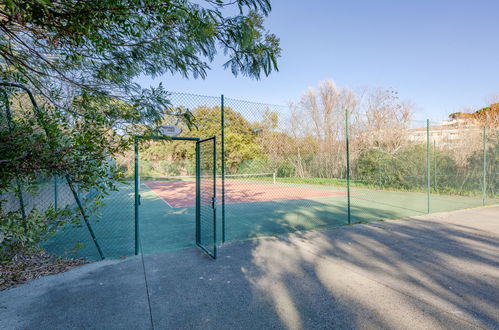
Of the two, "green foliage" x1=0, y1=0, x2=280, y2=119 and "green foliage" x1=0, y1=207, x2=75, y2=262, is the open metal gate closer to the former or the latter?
"green foliage" x1=0, y1=0, x2=280, y2=119

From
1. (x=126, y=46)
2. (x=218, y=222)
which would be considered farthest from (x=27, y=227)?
(x=218, y=222)

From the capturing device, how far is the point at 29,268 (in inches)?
140

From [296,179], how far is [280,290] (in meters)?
7.23

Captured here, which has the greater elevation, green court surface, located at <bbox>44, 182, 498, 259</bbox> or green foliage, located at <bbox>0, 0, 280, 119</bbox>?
green foliage, located at <bbox>0, 0, 280, 119</bbox>

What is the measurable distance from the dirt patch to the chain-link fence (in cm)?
46

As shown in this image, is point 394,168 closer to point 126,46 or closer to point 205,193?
point 205,193

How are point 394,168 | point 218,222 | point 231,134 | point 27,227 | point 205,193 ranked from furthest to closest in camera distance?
point 394,168 → point 231,134 → point 218,222 → point 205,193 → point 27,227

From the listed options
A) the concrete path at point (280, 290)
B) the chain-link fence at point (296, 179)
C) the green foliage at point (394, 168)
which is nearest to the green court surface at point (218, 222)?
the chain-link fence at point (296, 179)

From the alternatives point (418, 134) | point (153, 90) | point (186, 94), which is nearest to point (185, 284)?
point (153, 90)

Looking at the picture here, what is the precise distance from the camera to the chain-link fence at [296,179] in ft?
16.4

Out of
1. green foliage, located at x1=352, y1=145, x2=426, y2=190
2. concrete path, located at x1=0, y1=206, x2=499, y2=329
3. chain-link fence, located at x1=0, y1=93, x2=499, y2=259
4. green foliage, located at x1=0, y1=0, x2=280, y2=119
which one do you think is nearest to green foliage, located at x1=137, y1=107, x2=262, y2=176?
chain-link fence, located at x1=0, y1=93, x2=499, y2=259

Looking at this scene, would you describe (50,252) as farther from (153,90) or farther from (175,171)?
(175,171)

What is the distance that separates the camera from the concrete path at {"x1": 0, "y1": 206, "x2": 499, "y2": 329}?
2377mm

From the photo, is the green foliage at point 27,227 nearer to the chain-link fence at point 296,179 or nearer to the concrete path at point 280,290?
the chain-link fence at point 296,179
